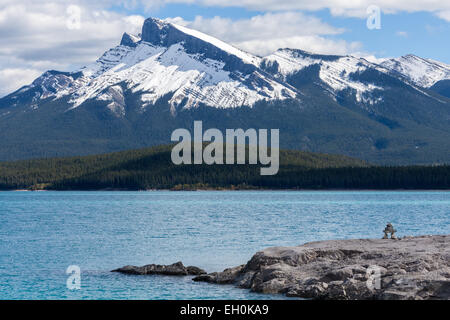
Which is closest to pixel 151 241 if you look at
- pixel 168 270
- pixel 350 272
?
pixel 168 270

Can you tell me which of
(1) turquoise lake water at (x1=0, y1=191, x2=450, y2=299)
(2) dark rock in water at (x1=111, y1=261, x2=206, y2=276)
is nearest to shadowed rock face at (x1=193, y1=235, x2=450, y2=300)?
(1) turquoise lake water at (x1=0, y1=191, x2=450, y2=299)

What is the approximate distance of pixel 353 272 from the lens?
37188 mm

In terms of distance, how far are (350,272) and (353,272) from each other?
18 centimetres

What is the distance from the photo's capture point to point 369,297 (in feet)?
113

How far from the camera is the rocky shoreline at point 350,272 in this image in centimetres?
3444

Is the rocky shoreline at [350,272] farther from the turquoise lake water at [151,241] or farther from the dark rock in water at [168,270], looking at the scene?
the turquoise lake water at [151,241]

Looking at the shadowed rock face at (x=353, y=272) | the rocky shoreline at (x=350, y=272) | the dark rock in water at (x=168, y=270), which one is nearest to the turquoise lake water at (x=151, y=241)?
the dark rock in water at (x=168, y=270)

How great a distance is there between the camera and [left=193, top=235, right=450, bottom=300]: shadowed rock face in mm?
34438

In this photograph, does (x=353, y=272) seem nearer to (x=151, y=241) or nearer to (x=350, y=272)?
(x=350, y=272)
